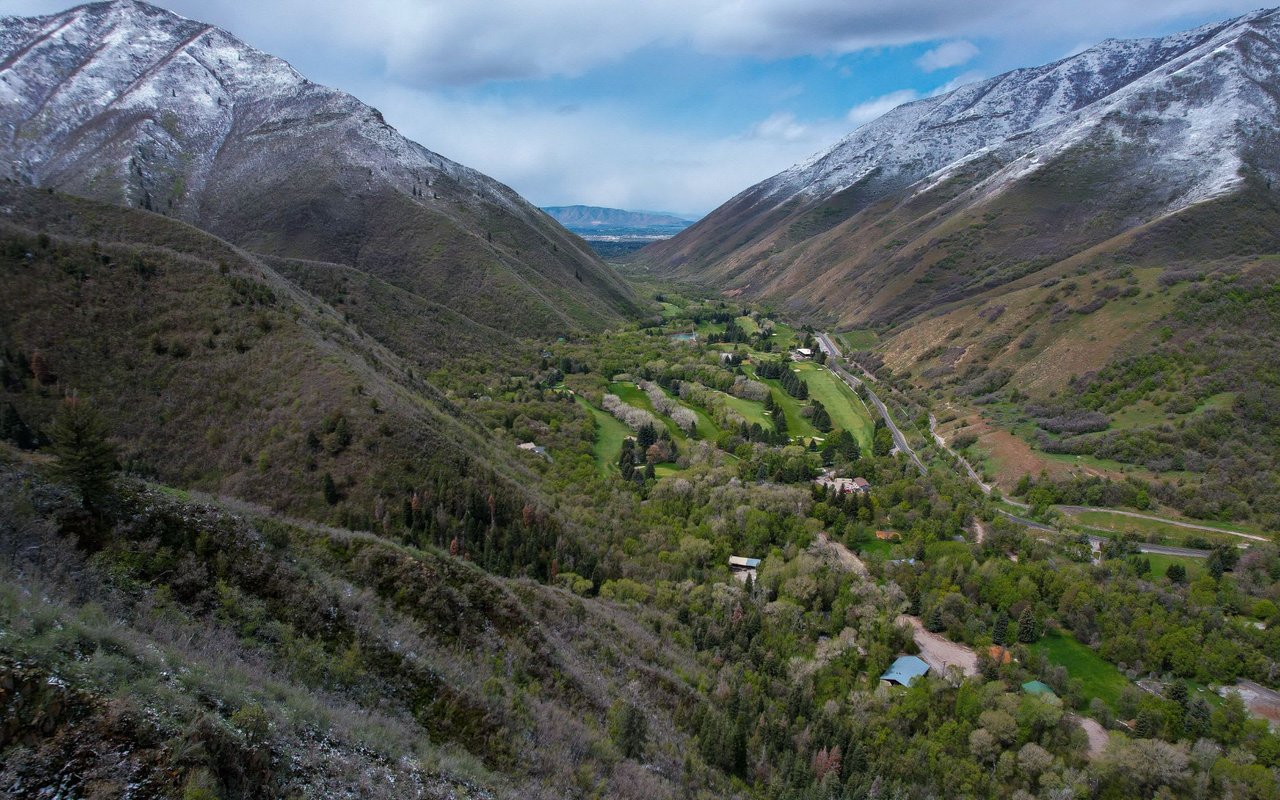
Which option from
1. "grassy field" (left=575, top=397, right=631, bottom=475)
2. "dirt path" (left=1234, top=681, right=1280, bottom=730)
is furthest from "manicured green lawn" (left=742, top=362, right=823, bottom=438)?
"dirt path" (left=1234, top=681, right=1280, bottom=730)

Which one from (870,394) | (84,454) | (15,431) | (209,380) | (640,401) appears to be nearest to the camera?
(84,454)

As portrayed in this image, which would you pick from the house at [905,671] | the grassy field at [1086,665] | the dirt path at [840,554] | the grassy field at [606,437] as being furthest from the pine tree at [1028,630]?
the grassy field at [606,437]

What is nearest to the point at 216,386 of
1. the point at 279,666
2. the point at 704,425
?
the point at 279,666

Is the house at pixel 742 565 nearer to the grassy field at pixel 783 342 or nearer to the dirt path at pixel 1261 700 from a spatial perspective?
the dirt path at pixel 1261 700

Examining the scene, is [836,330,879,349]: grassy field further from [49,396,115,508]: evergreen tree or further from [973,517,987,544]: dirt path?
[49,396,115,508]: evergreen tree

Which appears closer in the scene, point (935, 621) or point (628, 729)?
point (628, 729)

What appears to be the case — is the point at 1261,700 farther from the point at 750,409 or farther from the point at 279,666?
the point at 750,409

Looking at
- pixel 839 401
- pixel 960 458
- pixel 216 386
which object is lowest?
pixel 960 458

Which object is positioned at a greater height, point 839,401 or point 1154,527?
point 839,401
